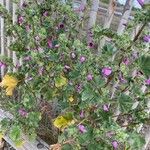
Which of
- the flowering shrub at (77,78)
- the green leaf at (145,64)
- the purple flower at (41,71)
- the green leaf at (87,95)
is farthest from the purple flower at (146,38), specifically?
the purple flower at (41,71)

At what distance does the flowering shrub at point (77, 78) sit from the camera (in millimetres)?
2105

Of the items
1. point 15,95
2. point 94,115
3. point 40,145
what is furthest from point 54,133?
point 94,115

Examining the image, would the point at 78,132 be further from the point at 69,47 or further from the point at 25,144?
the point at 25,144

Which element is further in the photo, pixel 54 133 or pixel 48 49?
pixel 54 133

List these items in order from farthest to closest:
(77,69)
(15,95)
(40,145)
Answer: (15,95), (40,145), (77,69)

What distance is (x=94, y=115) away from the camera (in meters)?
2.35

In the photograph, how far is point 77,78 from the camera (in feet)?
7.54

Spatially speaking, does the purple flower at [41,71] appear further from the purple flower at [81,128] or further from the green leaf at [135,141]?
the green leaf at [135,141]

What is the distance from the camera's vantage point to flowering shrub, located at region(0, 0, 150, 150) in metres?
2.11

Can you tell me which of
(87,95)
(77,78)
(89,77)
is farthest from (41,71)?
(87,95)

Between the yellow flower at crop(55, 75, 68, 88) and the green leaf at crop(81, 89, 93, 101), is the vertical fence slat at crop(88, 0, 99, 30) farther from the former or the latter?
the green leaf at crop(81, 89, 93, 101)

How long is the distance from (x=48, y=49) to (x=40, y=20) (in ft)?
0.77

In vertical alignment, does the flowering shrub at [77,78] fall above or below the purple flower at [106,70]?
below

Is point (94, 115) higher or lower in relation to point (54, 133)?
higher
